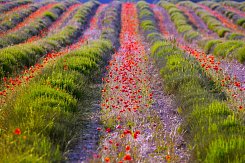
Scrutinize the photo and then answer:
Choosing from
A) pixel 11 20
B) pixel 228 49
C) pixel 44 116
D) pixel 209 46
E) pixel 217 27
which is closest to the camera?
pixel 44 116

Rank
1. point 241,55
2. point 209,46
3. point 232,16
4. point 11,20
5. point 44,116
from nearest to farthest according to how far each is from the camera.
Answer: point 44,116 → point 241,55 → point 209,46 → point 11,20 → point 232,16

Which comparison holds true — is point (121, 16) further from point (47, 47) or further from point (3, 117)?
point (3, 117)

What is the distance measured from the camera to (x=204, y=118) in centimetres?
518

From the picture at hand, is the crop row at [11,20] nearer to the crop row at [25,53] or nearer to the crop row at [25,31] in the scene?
the crop row at [25,31]

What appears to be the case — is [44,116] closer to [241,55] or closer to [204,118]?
[204,118]

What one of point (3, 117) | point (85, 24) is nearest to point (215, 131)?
point (3, 117)

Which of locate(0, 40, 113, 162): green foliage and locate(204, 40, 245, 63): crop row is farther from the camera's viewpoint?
locate(204, 40, 245, 63): crop row

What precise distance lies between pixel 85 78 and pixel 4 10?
2016 centimetres

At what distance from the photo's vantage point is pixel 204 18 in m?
27.8

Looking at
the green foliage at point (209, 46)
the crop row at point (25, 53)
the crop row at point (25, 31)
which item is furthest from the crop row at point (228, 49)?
the crop row at point (25, 31)

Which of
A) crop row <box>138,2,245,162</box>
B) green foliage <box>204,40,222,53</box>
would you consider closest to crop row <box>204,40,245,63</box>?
green foliage <box>204,40,222,53</box>

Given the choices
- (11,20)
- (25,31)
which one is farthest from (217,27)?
(11,20)

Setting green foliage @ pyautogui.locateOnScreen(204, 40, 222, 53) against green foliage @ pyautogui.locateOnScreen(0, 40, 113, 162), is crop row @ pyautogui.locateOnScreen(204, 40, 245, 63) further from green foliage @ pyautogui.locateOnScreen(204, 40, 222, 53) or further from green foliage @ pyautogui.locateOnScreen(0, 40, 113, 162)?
green foliage @ pyautogui.locateOnScreen(0, 40, 113, 162)

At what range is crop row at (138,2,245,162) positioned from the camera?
4113mm
